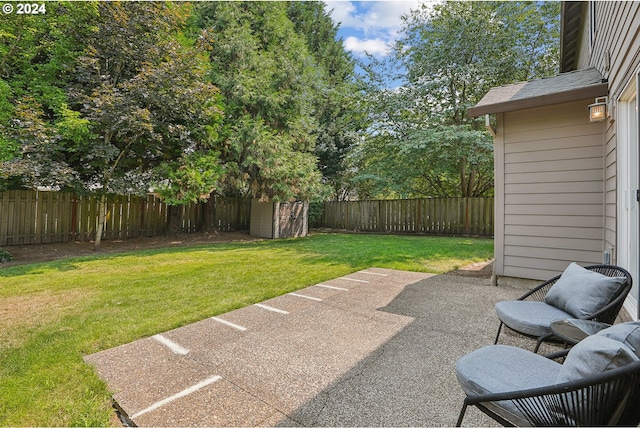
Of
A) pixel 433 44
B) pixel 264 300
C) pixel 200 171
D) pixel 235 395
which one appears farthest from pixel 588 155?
pixel 433 44

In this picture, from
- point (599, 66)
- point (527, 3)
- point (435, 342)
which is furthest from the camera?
point (527, 3)

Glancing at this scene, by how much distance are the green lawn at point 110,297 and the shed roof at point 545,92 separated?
2.87 meters

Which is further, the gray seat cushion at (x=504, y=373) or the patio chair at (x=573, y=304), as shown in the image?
the patio chair at (x=573, y=304)

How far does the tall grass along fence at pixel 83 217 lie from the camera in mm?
7512

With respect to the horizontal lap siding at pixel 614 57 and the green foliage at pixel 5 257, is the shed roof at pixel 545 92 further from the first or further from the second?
the green foliage at pixel 5 257

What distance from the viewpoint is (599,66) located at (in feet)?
13.8

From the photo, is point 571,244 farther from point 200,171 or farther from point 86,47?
point 86,47

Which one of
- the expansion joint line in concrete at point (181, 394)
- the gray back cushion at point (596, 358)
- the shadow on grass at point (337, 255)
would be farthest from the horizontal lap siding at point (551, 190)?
the expansion joint line in concrete at point (181, 394)

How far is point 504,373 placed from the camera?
1555mm

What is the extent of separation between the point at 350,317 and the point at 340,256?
3.76m

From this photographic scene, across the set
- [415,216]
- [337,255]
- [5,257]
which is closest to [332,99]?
[415,216]

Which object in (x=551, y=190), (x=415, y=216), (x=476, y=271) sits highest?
(x=551, y=190)

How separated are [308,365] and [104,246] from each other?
27.1ft

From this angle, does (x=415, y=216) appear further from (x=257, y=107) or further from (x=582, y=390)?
(x=582, y=390)
